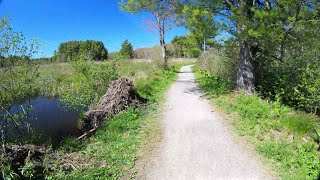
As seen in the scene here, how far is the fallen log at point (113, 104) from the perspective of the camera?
9.02m

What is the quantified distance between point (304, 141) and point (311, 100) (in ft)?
7.36

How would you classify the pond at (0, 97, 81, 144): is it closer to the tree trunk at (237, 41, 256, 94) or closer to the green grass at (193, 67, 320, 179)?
the green grass at (193, 67, 320, 179)

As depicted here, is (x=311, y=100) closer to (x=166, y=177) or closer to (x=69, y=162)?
(x=166, y=177)

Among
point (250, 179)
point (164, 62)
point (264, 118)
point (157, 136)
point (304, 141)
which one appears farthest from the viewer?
point (164, 62)

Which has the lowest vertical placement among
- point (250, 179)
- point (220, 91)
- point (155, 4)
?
Answer: point (250, 179)

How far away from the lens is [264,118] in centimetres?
729

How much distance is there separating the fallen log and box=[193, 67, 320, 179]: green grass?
322 cm

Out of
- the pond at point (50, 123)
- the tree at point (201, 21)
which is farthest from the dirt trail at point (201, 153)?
the pond at point (50, 123)

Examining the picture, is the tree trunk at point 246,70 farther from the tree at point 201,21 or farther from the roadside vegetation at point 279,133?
the tree at point 201,21

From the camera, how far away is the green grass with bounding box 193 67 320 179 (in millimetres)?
4973

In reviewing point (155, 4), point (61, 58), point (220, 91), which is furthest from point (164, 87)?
point (61, 58)

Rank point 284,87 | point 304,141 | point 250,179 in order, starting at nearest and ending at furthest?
point 250,179 < point 304,141 < point 284,87

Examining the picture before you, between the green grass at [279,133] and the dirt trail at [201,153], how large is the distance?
41cm

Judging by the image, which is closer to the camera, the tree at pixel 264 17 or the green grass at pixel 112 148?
the green grass at pixel 112 148
